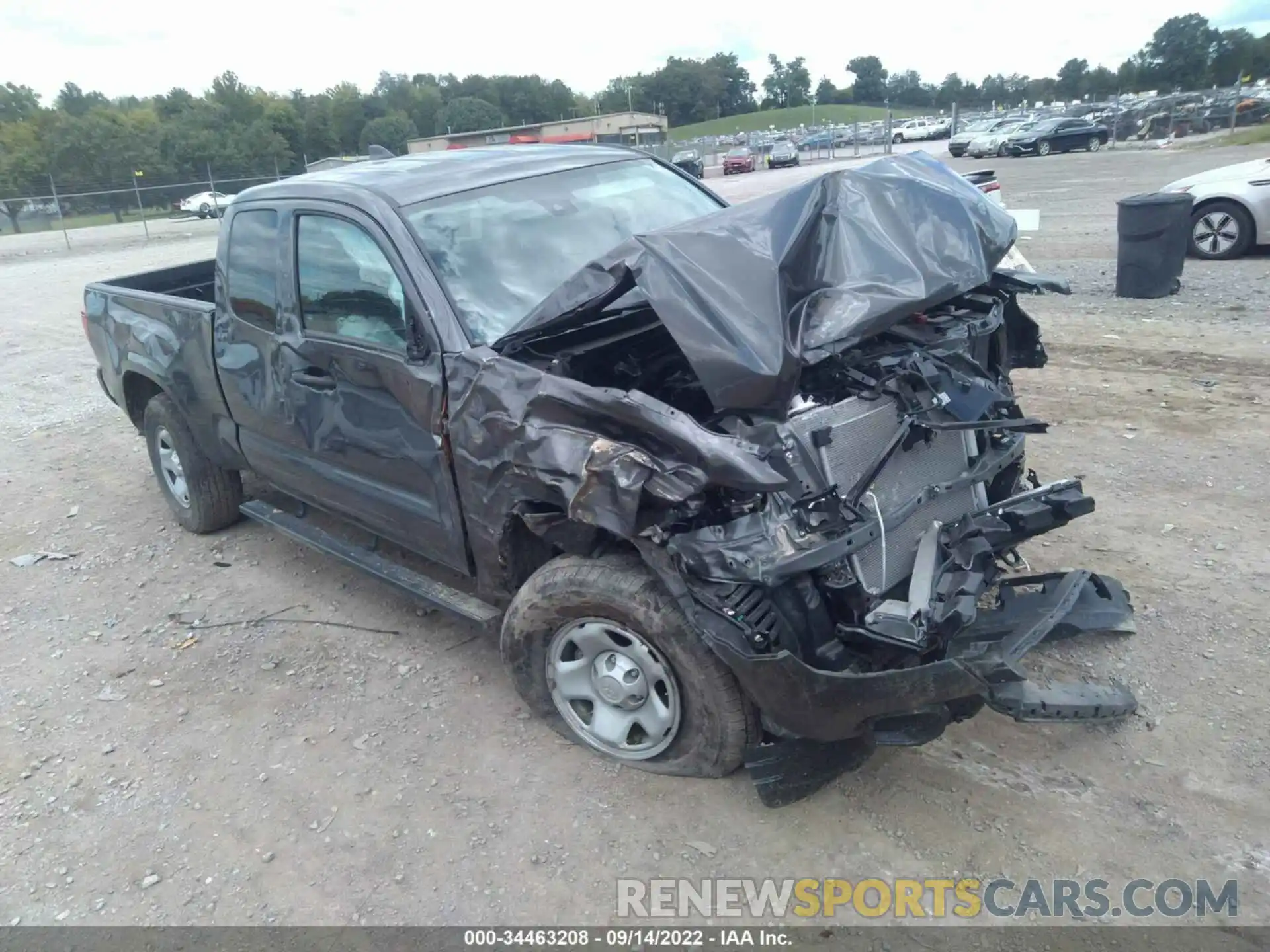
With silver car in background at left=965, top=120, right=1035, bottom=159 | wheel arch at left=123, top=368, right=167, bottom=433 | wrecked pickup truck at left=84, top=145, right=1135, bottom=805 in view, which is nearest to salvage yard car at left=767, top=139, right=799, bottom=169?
silver car in background at left=965, top=120, right=1035, bottom=159

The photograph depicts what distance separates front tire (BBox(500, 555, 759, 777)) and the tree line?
3714 centimetres

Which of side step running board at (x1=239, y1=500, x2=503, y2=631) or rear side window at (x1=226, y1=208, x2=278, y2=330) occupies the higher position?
rear side window at (x1=226, y1=208, x2=278, y2=330)

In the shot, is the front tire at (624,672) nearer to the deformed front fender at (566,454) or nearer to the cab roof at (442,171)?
the deformed front fender at (566,454)

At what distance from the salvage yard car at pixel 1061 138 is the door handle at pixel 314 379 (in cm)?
3467

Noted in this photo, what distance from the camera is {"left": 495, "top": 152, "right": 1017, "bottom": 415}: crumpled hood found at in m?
2.84

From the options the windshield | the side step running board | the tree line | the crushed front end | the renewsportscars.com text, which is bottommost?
the renewsportscars.com text

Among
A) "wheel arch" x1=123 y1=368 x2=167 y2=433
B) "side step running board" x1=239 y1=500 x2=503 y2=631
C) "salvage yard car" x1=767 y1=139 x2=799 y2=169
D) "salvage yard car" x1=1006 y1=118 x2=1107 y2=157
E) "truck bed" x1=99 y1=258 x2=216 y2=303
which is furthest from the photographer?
"salvage yard car" x1=767 y1=139 x2=799 y2=169

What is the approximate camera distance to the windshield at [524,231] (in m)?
3.50

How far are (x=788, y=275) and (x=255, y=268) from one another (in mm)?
2655

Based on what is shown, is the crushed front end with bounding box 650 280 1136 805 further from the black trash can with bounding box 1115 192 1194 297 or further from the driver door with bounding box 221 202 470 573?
the black trash can with bounding box 1115 192 1194 297

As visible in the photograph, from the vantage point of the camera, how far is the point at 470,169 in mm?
4043

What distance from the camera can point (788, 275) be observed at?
121 inches

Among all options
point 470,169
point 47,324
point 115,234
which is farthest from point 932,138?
point 470,169

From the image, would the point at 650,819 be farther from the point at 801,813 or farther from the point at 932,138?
the point at 932,138
